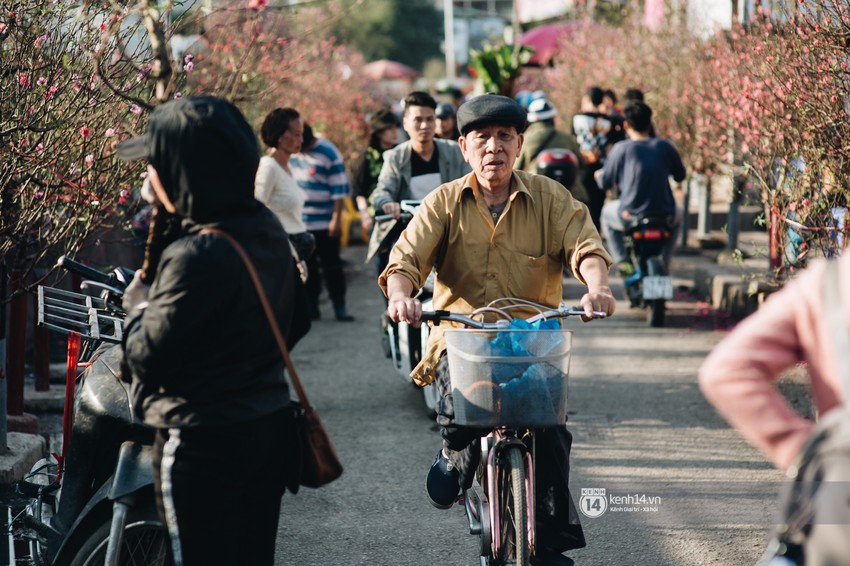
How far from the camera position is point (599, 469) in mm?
6137

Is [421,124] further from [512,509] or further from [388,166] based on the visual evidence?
[512,509]

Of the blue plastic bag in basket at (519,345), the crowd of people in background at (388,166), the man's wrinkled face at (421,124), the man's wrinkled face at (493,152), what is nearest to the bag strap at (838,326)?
the blue plastic bag in basket at (519,345)

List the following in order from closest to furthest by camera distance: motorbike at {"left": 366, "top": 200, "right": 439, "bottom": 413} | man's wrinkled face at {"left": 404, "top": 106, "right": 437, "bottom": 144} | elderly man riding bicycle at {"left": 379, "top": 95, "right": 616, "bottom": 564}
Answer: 1. elderly man riding bicycle at {"left": 379, "top": 95, "right": 616, "bottom": 564}
2. motorbike at {"left": 366, "top": 200, "right": 439, "bottom": 413}
3. man's wrinkled face at {"left": 404, "top": 106, "right": 437, "bottom": 144}

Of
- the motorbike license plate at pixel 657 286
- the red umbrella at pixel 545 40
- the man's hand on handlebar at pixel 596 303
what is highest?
the red umbrella at pixel 545 40

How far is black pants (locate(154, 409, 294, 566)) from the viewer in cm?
305

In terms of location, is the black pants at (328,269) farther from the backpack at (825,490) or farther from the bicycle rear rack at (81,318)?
the backpack at (825,490)

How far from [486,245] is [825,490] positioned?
2.27 m

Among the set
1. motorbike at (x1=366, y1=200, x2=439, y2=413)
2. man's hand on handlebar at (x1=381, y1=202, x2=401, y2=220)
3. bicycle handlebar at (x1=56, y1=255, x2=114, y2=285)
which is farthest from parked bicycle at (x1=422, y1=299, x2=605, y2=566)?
man's hand on handlebar at (x1=381, y1=202, x2=401, y2=220)

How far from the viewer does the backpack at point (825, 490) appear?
2.17m

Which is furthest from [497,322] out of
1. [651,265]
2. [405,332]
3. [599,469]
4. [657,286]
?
[651,265]

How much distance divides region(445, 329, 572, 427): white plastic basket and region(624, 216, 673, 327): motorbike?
6.18 m

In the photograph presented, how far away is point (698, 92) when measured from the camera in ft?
38.4

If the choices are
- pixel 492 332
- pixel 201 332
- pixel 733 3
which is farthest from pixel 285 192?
pixel 733 3

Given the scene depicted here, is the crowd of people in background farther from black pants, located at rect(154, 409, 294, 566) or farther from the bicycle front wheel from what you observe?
black pants, located at rect(154, 409, 294, 566)
